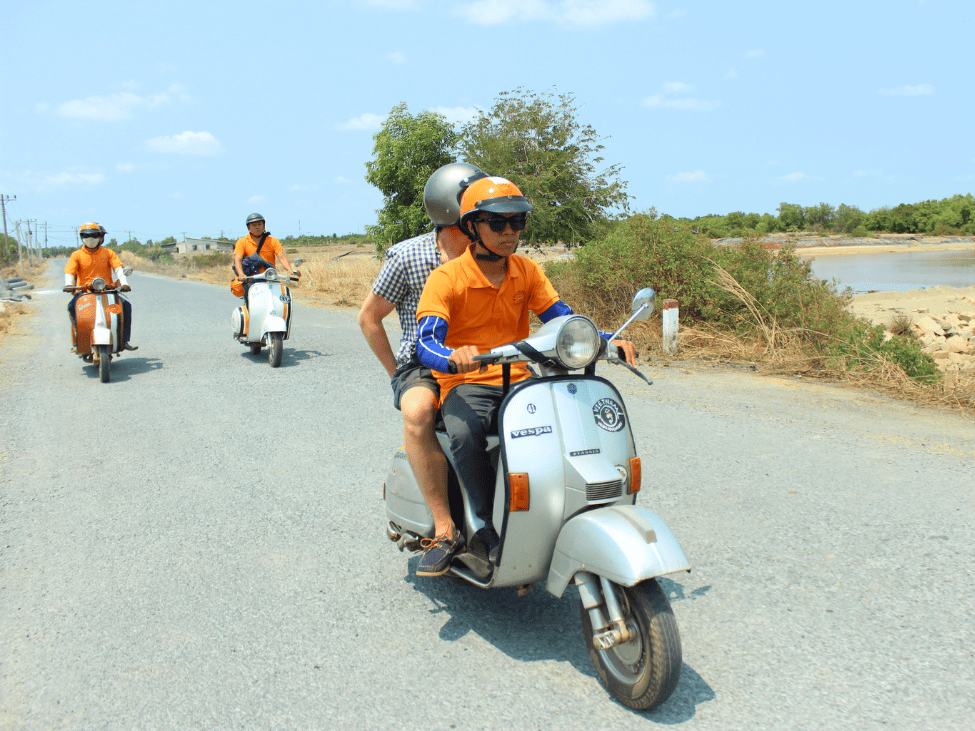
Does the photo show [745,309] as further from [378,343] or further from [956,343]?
[378,343]

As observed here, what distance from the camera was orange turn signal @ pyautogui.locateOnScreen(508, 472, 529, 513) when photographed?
8.94 ft

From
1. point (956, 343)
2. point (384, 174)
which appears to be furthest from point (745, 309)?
point (384, 174)

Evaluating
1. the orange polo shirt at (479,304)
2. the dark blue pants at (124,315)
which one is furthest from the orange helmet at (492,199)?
the dark blue pants at (124,315)

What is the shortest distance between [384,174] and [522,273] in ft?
68.7

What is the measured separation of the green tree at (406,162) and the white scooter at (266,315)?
1247 cm

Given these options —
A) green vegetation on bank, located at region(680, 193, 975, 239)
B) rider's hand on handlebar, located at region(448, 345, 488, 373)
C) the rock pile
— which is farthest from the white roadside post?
green vegetation on bank, located at region(680, 193, 975, 239)

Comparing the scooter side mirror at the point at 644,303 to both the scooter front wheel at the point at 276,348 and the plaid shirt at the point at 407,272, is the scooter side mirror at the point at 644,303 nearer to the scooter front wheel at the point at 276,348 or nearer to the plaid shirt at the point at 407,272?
the plaid shirt at the point at 407,272

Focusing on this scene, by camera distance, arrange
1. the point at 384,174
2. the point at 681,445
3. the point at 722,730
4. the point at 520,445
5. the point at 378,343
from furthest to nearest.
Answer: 1. the point at 384,174
2. the point at 681,445
3. the point at 378,343
4. the point at 520,445
5. the point at 722,730

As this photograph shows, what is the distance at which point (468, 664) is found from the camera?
9.33ft

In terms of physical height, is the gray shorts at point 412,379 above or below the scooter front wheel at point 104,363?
above

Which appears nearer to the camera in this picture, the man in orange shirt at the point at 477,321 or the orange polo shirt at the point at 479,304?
the man in orange shirt at the point at 477,321

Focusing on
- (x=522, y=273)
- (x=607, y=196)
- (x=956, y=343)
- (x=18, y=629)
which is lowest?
(x=18, y=629)

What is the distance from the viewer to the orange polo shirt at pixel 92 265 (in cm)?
920

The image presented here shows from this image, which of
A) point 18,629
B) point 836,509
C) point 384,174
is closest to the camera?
point 18,629
